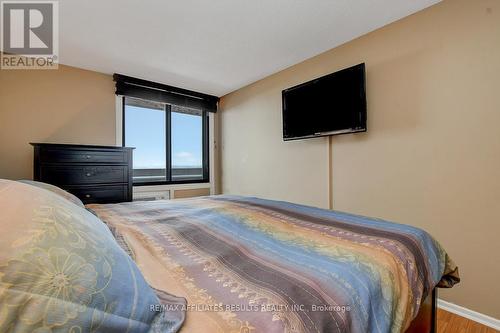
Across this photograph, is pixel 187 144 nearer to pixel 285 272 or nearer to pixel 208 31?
pixel 208 31

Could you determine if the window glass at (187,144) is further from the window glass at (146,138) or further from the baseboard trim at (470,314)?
the baseboard trim at (470,314)

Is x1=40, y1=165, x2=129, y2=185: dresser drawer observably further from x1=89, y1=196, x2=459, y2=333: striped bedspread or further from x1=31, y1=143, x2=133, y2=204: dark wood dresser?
x1=89, y1=196, x2=459, y2=333: striped bedspread

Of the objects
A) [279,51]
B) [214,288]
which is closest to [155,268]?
[214,288]

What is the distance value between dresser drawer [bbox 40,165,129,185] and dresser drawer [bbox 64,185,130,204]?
57 millimetres

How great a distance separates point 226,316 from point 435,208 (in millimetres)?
2026

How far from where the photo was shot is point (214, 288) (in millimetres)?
649

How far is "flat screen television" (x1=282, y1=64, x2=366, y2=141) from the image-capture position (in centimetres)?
215

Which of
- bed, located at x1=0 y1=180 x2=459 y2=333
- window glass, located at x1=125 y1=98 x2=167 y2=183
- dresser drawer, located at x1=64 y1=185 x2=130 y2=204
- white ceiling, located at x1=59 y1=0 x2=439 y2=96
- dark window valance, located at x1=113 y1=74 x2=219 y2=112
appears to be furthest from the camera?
window glass, located at x1=125 y1=98 x2=167 y2=183

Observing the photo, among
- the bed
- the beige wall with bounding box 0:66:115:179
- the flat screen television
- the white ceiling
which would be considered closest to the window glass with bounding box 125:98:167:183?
the beige wall with bounding box 0:66:115:179

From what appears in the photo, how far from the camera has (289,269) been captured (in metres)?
0.73

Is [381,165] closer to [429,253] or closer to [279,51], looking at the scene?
[429,253]

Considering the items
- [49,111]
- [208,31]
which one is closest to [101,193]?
[49,111]

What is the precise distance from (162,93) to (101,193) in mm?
1726

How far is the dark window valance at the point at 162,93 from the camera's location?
3100 millimetres
